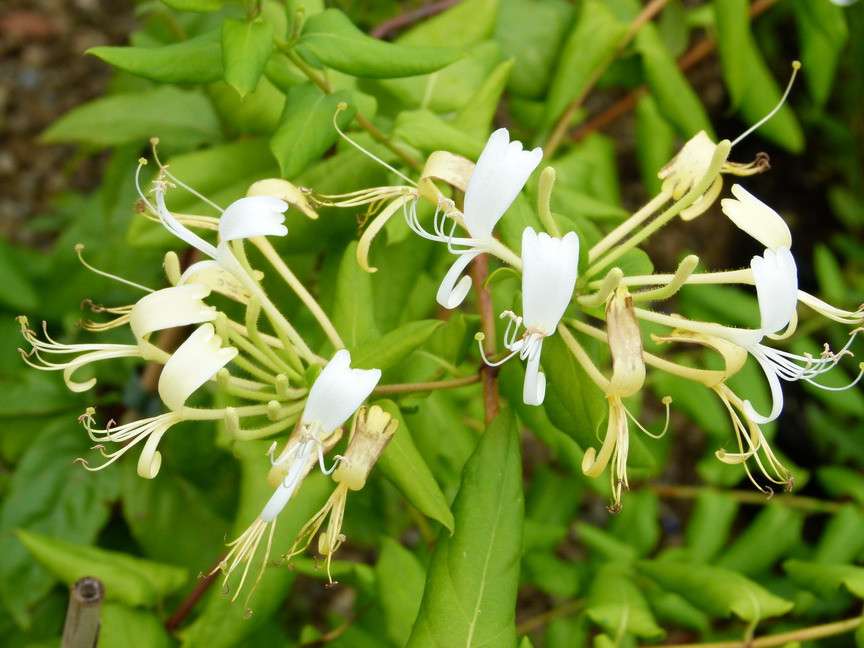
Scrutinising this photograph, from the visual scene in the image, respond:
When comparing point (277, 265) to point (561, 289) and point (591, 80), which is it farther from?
point (591, 80)

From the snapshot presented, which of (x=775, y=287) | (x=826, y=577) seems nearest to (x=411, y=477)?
(x=775, y=287)

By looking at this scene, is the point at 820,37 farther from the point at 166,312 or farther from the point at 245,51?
the point at 166,312

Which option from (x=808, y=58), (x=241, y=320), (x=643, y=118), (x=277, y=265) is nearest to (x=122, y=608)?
(x=241, y=320)

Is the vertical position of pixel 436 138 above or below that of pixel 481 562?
above

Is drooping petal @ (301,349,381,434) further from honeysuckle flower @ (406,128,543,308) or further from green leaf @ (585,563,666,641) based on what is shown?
green leaf @ (585,563,666,641)

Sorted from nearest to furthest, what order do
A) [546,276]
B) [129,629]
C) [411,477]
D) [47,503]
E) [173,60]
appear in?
[546,276] → [411,477] → [173,60] → [129,629] → [47,503]

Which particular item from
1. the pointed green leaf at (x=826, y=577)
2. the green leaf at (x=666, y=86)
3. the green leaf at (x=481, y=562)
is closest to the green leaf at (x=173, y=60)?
the green leaf at (x=481, y=562)

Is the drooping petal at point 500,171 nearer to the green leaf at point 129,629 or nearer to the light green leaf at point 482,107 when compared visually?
the light green leaf at point 482,107

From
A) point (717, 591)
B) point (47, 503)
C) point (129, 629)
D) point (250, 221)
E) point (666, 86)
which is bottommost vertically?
point (47, 503)

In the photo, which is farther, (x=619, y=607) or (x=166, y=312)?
(x=619, y=607)
